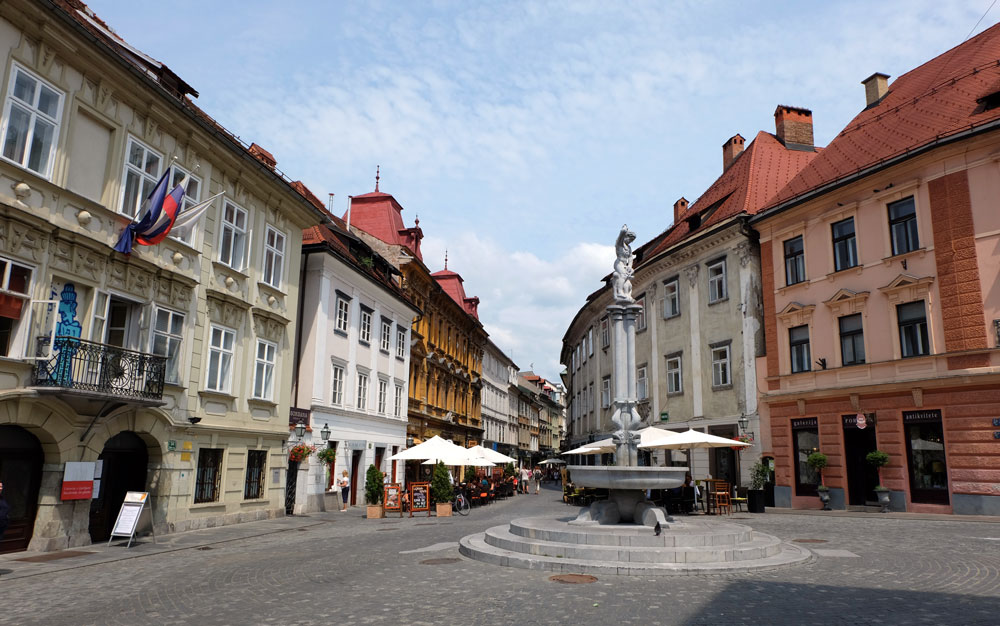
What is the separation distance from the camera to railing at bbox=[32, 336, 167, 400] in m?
13.1

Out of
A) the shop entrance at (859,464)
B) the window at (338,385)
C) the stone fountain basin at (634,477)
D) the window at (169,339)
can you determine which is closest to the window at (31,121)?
the window at (169,339)

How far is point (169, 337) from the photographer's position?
17.2 metres

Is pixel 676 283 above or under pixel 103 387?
above

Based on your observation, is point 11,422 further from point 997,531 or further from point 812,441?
point 812,441

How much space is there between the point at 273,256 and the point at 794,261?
1886cm

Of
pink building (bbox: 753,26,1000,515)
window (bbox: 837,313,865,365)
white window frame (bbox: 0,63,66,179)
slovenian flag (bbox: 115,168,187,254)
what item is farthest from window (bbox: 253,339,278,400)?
window (bbox: 837,313,865,365)

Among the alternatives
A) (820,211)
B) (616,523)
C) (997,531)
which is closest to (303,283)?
(616,523)

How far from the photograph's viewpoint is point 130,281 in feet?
51.8

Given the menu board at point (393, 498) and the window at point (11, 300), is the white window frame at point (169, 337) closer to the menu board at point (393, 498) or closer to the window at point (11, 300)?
the window at point (11, 300)

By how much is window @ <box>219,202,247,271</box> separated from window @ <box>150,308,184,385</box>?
2470mm

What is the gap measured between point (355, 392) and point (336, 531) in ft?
37.3

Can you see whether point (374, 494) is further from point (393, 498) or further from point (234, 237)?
point (234, 237)

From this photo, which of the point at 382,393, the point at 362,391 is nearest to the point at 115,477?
the point at 362,391

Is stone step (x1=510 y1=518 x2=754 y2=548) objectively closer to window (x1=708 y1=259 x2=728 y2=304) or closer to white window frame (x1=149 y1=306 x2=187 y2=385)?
white window frame (x1=149 y1=306 x2=187 y2=385)
